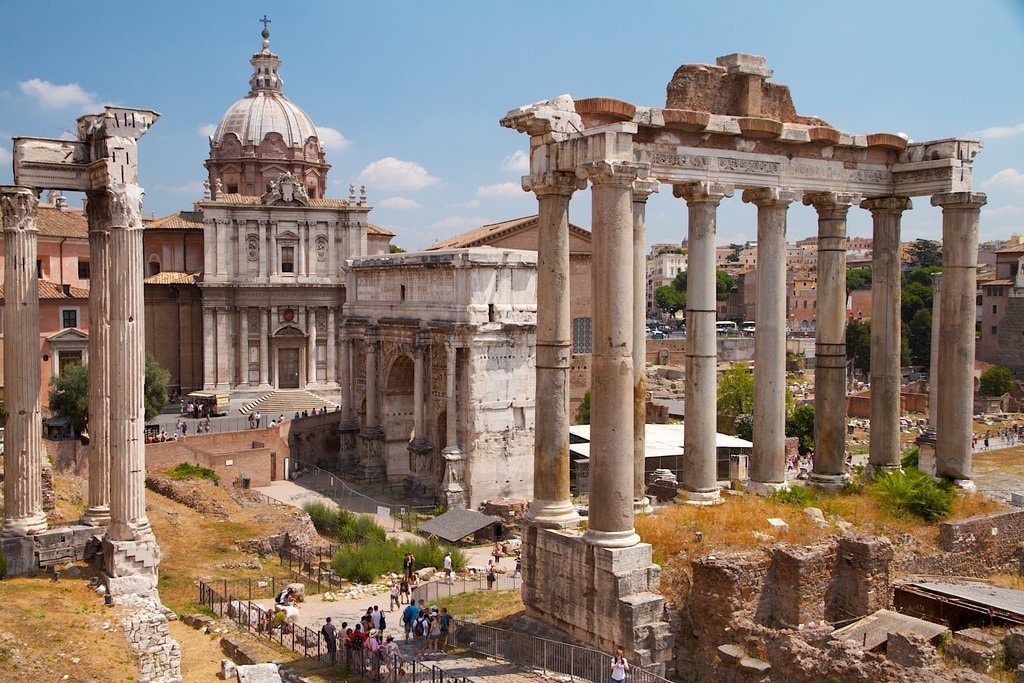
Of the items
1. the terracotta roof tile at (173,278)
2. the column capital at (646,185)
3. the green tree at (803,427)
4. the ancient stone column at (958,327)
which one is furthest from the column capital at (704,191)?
the terracotta roof tile at (173,278)

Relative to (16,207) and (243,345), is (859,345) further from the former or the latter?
(16,207)

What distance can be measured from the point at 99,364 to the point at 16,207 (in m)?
3.11

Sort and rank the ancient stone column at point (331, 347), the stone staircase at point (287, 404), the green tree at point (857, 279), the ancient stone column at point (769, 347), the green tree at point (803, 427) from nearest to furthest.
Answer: the ancient stone column at point (769, 347) → the green tree at point (803, 427) → the stone staircase at point (287, 404) → the ancient stone column at point (331, 347) → the green tree at point (857, 279)

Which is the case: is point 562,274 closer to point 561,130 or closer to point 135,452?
point 561,130

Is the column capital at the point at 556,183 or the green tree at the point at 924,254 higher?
the green tree at the point at 924,254

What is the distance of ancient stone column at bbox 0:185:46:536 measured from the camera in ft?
56.2

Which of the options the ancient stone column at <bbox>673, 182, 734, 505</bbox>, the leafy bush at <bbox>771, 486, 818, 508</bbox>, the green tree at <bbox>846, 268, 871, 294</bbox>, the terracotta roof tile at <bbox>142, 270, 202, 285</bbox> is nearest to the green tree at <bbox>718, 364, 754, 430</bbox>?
the terracotta roof tile at <bbox>142, 270, 202, 285</bbox>

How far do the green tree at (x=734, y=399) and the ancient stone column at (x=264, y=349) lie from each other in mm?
22188

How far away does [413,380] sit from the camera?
39156 millimetres

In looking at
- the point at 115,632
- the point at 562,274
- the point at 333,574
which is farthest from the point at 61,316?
the point at 562,274

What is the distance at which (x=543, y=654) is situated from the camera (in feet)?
44.0

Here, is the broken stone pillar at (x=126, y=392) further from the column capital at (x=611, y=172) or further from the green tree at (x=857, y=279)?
the green tree at (x=857, y=279)

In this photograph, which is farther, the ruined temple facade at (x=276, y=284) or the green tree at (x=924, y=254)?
the green tree at (x=924, y=254)

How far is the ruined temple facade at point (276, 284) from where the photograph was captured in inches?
1809
